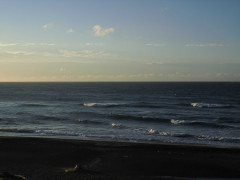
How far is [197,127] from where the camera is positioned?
88.8ft

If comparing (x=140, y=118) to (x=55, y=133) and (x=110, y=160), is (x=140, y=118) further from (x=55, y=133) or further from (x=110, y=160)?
(x=110, y=160)

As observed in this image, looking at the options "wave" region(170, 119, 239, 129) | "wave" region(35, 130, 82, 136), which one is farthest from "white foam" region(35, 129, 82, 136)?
"wave" region(170, 119, 239, 129)

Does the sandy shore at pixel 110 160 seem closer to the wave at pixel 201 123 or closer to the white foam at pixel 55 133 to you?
the white foam at pixel 55 133

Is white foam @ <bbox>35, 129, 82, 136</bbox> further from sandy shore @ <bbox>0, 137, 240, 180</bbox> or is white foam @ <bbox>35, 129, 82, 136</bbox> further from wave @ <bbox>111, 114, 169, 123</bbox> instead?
wave @ <bbox>111, 114, 169, 123</bbox>

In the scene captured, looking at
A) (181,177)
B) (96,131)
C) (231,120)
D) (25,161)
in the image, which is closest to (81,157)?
(25,161)

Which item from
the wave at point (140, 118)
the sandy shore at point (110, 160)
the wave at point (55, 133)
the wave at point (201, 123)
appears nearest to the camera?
the sandy shore at point (110, 160)

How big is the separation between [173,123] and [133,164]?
604 inches

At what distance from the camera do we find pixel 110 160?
1539 centimetres

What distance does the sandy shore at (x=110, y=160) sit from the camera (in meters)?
12.9

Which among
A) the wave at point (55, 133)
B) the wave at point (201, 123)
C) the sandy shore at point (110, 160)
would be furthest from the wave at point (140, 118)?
the sandy shore at point (110, 160)

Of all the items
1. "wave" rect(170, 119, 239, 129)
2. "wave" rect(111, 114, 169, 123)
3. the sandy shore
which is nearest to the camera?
the sandy shore

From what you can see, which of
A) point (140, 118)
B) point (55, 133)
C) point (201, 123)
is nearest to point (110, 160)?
point (55, 133)

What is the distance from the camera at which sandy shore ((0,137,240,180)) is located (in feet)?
42.4

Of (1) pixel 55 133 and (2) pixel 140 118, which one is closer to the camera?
(1) pixel 55 133
